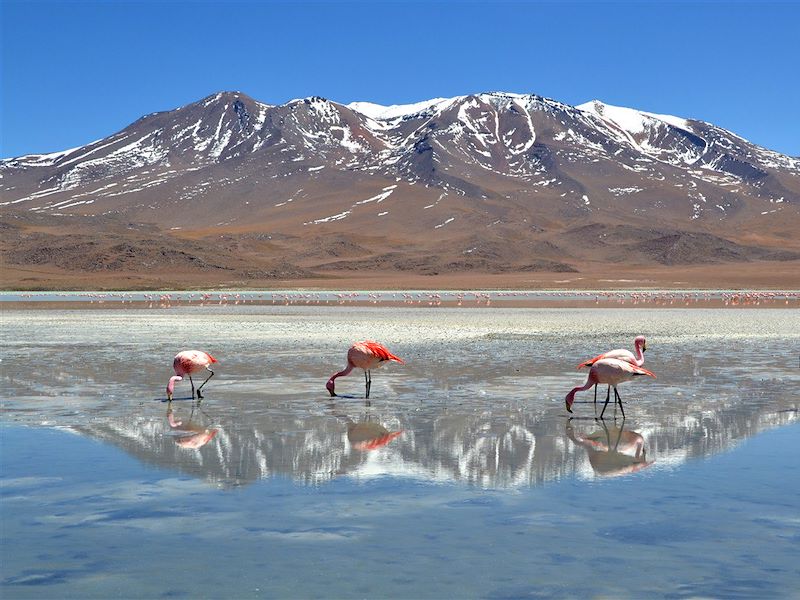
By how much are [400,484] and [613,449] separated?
2.83 metres

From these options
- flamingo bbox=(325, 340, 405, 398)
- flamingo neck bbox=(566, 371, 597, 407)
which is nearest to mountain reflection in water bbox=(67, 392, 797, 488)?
flamingo neck bbox=(566, 371, 597, 407)

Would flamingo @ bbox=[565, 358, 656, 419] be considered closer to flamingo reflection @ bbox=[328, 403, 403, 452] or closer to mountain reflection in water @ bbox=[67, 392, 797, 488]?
mountain reflection in water @ bbox=[67, 392, 797, 488]

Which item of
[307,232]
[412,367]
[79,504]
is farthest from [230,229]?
[79,504]

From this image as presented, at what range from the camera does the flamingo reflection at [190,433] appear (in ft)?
35.9

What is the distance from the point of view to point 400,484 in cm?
889

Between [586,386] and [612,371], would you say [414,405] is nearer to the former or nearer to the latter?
[586,386]

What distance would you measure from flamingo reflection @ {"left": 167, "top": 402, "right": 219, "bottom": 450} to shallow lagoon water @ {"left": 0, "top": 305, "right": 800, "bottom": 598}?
2.3 inches

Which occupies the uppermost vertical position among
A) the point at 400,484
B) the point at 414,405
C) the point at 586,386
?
the point at 586,386

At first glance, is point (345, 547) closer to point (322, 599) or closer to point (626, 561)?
point (322, 599)

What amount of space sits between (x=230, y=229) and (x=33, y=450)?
16004cm

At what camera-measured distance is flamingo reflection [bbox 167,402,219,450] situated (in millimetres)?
10938

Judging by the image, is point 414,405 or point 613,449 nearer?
point 613,449

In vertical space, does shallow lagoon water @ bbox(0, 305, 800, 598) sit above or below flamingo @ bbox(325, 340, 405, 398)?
below

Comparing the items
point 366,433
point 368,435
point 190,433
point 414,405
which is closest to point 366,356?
point 414,405
